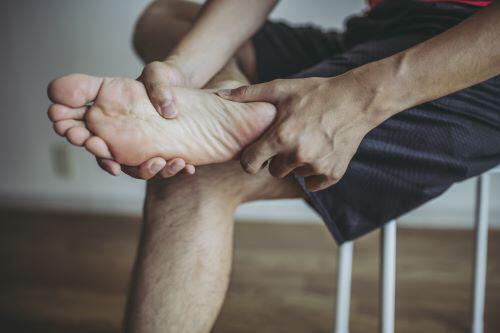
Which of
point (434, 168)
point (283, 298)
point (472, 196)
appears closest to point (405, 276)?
point (283, 298)

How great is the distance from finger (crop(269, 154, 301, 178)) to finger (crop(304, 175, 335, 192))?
33mm

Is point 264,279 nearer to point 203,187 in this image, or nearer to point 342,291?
point 342,291

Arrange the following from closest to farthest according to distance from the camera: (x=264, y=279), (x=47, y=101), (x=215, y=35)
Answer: (x=215, y=35) → (x=264, y=279) → (x=47, y=101)

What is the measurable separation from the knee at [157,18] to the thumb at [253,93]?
31 cm

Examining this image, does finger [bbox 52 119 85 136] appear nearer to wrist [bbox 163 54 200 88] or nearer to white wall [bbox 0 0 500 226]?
wrist [bbox 163 54 200 88]

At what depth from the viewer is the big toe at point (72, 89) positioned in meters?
0.51

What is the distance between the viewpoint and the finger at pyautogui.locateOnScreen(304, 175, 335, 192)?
58 centimetres

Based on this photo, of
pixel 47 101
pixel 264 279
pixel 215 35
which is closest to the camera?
pixel 215 35

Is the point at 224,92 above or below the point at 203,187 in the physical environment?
above

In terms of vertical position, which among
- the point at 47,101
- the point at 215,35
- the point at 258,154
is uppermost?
the point at 47,101

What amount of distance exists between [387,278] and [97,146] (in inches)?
17.3

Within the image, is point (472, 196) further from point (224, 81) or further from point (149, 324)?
point (149, 324)

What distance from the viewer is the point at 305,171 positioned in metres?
0.58

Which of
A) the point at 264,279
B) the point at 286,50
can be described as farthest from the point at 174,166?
the point at 264,279
